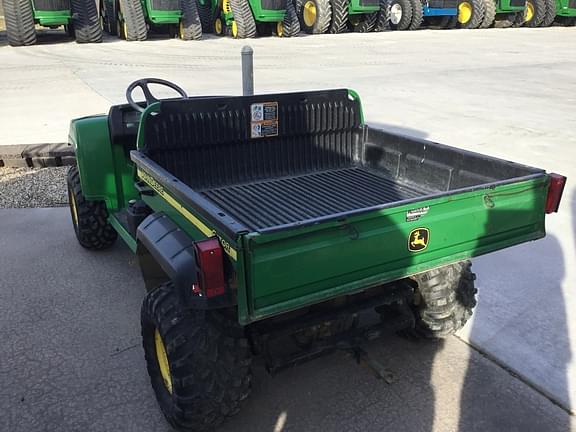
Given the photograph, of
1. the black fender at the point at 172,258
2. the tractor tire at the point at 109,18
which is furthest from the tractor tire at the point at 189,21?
the black fender at the point at 172,258

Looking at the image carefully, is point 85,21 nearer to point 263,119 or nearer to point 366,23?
point 366,23

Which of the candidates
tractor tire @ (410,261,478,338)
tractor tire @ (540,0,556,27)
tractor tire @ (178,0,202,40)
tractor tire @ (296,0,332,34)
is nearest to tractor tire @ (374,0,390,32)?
tractor tire @ (296,0,332,34)

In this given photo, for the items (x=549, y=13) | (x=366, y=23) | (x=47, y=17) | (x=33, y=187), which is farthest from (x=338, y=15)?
(x=33, y=187)

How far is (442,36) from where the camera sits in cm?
2012

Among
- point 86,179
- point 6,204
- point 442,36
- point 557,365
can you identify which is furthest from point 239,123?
point 442,36

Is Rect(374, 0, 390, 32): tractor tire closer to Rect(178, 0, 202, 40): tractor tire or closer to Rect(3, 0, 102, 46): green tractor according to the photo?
Rect(178, 0, 202, 40): tractor tire

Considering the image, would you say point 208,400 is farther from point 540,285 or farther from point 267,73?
point 267,73

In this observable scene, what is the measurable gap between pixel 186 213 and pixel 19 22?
52.2ft

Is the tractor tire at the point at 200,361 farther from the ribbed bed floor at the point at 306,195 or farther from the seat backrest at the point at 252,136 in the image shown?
the seat backrest at the point at 252,136

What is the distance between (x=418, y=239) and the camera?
7.56ft

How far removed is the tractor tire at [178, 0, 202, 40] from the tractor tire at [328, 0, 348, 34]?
4.96 meters

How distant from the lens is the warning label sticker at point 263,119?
3.51 m

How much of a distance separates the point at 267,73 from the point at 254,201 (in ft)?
30.7

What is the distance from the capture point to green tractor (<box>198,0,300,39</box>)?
58.3 ft
